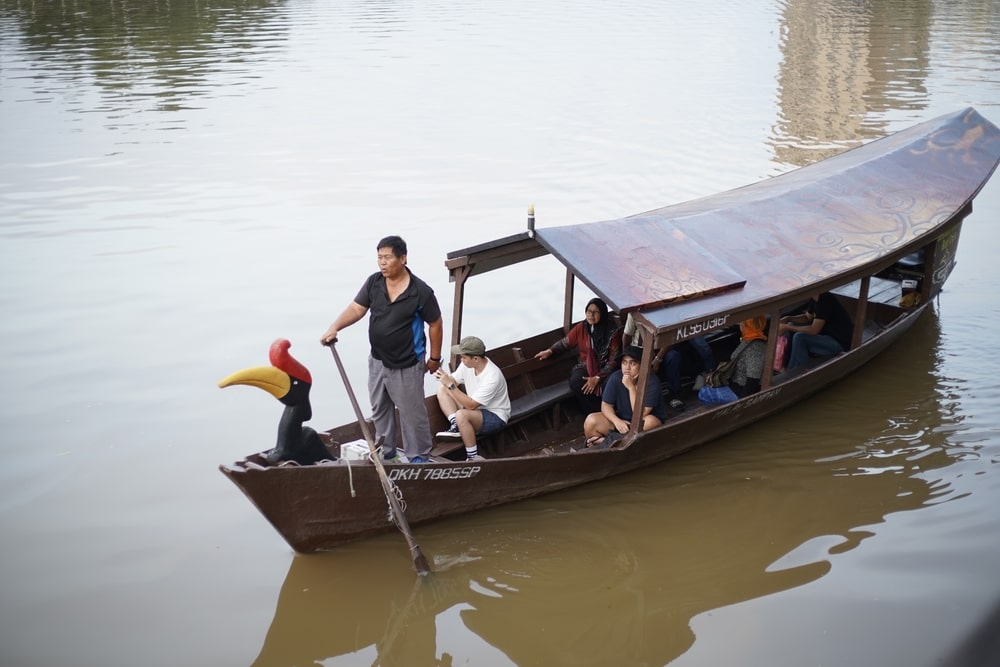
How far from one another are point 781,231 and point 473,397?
3.19m

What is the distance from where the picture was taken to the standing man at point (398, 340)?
6324mm

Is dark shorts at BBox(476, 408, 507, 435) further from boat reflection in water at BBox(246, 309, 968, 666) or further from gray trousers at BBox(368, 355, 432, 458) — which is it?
boat reflection in water at BBox(246, 309, 968, 666)

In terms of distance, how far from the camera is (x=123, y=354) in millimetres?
9719

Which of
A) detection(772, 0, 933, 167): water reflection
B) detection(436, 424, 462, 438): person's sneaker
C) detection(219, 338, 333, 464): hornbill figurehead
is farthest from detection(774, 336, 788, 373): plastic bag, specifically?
detection(772, 0, 933, 167): water reflection

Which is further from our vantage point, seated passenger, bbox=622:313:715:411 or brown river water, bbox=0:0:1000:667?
seated passenger, bbox=622:313:715:411

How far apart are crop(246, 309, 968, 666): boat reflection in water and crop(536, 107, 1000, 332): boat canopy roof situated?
1513 mm

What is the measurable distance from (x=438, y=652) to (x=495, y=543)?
107 cm

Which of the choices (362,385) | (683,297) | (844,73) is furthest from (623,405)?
(844,73)

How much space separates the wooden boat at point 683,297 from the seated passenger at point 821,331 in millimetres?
134

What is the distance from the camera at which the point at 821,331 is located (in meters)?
8.59

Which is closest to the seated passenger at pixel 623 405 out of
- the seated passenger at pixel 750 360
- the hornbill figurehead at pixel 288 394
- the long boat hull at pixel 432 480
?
the long boat hull at pixel 432 480

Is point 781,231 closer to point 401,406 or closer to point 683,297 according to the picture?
point 683,297

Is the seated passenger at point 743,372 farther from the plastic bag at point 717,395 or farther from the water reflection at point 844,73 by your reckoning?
the water reflection at point 844,73

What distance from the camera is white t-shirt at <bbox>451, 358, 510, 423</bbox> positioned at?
7086mm
